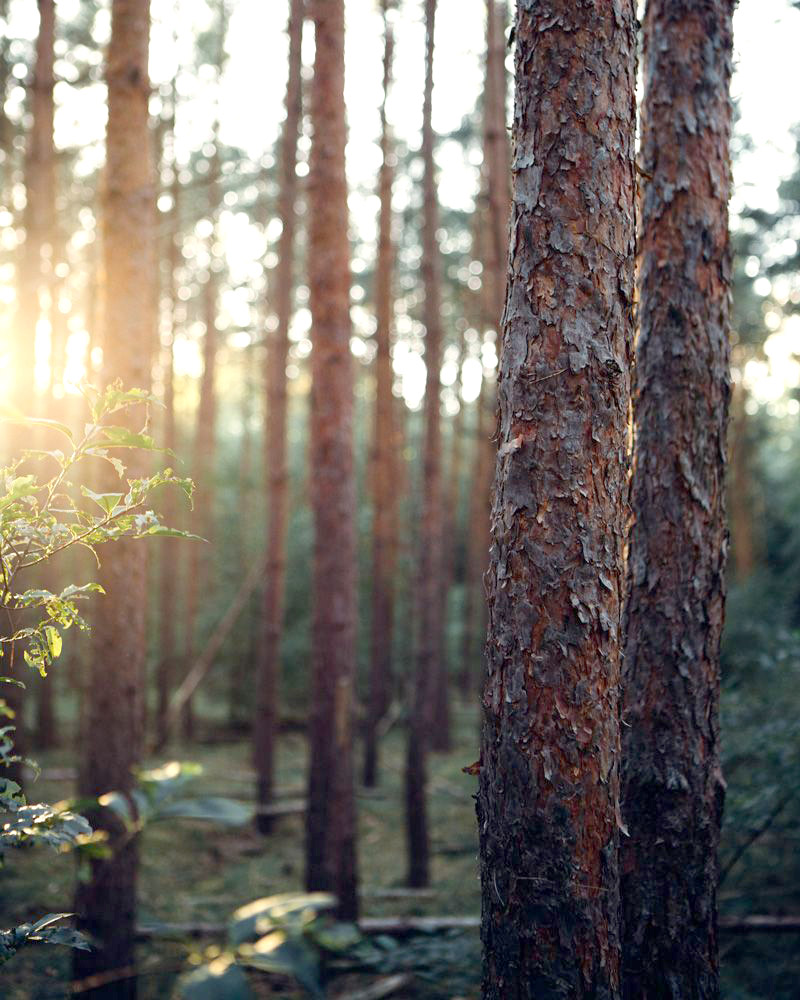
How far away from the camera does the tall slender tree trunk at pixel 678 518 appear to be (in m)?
3.80

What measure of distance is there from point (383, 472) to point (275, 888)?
6.04 metres

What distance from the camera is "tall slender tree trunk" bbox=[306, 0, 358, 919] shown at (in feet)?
24.3

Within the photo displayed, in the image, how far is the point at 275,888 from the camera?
9047 millimetres

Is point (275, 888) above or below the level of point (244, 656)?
below

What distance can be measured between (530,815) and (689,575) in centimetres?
168

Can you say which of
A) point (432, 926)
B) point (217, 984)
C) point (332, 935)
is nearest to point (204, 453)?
point (432, 926)

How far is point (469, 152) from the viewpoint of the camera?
19.8 metres

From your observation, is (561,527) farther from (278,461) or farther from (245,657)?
(245,657)

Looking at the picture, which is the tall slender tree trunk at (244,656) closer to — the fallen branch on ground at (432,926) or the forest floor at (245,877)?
the forest floor at (245,877)

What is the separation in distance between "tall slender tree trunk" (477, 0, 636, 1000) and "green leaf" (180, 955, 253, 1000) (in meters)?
1.00

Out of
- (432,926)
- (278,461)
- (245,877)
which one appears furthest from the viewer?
(278,461)

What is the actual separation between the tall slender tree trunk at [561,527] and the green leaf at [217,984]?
100 cm

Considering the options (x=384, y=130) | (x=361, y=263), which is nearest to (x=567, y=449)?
(x=384, y=130)

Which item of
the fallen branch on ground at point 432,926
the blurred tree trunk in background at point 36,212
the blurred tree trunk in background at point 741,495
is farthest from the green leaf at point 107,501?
the blurred tree trunk in background at point 741,495
